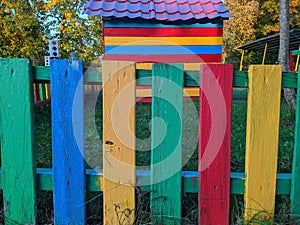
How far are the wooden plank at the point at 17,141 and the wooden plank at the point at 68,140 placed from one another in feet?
0.47

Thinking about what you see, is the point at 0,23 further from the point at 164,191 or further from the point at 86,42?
the point at 164,191

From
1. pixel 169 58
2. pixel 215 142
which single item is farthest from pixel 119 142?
pixel 169 58

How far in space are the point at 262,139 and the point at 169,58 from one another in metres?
4.73

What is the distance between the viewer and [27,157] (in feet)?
6.03

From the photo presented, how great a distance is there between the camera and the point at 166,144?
1.81 metres

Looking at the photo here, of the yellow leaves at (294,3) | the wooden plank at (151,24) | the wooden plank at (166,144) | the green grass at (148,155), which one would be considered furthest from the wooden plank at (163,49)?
the yellow leaves at (294,3)

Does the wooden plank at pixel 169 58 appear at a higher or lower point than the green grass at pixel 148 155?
higher

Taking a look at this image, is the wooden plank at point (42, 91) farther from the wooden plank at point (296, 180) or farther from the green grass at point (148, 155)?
the wooden plank at point (296, 180)

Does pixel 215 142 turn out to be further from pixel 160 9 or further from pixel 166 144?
pixel 160 9

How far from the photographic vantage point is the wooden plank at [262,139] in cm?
175

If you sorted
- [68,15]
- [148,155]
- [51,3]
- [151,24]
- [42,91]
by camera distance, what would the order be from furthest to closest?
[68,15] < [51,3] < [42,91] < [151,24] < [148,155]

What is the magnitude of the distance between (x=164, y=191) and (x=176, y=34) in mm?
4975

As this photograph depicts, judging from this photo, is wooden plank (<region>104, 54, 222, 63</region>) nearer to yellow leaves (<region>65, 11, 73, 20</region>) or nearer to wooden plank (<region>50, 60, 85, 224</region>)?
wooden plank (<region>50, 60, 85, 224</region>)

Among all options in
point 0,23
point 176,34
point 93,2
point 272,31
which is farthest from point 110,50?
point 272,31
